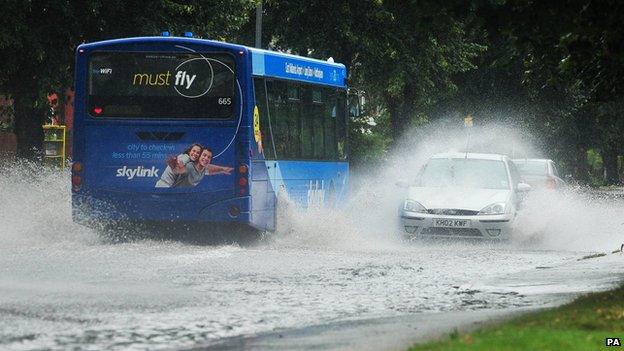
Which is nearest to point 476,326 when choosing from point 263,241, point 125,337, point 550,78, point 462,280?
point 125,337

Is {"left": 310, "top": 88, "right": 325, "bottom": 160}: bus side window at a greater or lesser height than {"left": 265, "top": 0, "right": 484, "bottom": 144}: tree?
lesser

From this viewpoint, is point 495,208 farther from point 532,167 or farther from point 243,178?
point 532,167

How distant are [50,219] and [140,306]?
37.7ft

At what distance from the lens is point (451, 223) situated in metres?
23.5

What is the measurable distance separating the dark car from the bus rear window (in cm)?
1266

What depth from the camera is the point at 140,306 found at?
513 inches

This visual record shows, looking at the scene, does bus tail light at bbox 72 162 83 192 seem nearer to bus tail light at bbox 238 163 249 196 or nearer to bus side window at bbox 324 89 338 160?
bus tail light at bbox 238 163 249 196

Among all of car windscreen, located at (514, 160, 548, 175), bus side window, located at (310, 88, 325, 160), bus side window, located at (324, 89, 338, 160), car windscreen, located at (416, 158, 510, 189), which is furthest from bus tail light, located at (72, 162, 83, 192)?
car windscreen, located at (514, 160, 548, 175)

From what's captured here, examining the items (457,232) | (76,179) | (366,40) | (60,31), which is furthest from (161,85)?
(366,40)

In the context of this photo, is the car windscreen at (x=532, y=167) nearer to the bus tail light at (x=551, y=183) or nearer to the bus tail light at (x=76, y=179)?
the bus tail light at (x=551, y=183)

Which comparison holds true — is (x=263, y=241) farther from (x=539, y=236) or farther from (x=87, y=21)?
(x=87, y=21)

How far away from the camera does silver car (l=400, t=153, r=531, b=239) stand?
77.4 ft

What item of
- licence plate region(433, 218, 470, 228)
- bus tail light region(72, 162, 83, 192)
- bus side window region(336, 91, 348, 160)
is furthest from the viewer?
bus side window region(336, 91, 348, 160)

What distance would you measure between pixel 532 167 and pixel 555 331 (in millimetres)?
25090
